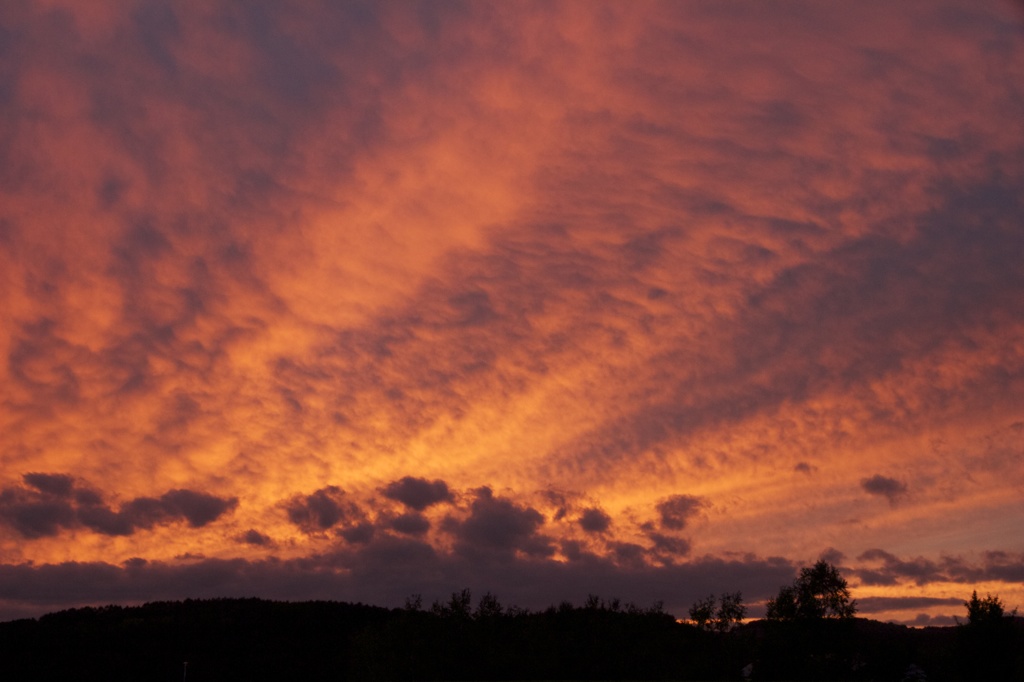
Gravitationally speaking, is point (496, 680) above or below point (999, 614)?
below

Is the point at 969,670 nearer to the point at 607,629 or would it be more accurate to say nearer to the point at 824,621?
the point at 824,621

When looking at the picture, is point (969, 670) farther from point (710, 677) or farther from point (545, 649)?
point (545, 649)

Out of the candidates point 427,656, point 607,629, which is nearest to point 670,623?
point 607,629

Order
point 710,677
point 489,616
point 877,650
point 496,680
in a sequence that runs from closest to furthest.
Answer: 1. point 877,650
2. point 710,677
3. point 496,680
4. point 489,616

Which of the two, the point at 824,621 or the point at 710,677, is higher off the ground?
the point at 824,621

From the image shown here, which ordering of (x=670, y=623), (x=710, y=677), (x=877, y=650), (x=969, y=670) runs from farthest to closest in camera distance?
(x=670, y=623) → (x=710, y=677) → (x=877, y=650) → (x=969, y=670)

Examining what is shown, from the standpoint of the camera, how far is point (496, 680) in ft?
554

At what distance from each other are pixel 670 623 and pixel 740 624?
24.8m

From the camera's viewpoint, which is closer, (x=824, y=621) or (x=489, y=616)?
(x=824, y=621)

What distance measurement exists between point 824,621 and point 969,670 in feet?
99.2

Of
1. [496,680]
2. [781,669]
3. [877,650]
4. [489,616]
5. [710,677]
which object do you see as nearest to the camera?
[781,669]

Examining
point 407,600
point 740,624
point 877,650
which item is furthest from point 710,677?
point 407,600

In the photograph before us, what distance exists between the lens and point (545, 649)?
175 m

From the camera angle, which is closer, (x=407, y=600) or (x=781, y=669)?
(x=781, y=669)
